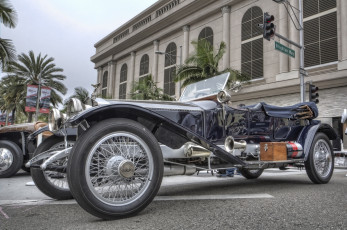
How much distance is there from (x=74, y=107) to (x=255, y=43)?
786 inches

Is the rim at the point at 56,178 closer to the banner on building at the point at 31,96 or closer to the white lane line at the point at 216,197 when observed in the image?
the white lane line at the point at 216,197

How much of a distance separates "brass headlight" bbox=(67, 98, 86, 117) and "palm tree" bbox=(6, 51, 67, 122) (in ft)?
85.3

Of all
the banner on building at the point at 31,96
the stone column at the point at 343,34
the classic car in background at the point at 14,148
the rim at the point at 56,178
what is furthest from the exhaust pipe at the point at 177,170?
the banner on building at the point at 31,96

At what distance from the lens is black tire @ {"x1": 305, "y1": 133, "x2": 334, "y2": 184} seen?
4805 millimetres

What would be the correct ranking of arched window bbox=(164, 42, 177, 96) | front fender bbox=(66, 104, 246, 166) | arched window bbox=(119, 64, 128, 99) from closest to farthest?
front fender bbox=(66, 104, 246, 166) < arched window bbox=(164, 42, 177, 96) < arched window bbox=(119, 64, 128, 99)

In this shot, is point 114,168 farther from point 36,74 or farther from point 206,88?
point 36,74

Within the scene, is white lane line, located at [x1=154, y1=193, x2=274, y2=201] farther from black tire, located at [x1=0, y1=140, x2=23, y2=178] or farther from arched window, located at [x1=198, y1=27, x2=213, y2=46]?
arched window, located at [x1=198, y1=27, x2=213, y2=46]

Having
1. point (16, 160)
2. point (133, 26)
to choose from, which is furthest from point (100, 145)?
point (133, 26)

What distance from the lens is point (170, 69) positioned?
1139 inches

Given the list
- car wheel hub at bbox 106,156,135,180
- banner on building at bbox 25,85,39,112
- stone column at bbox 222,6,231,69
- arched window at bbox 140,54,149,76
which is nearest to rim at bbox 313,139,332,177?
car wheel hub at bbox 106,156,135,180

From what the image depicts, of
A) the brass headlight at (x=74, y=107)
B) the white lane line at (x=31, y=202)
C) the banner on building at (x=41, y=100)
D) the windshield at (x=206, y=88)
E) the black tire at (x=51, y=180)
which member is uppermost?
the banner on building at (x=41, y=100)

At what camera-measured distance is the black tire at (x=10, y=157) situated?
6816 millimetres

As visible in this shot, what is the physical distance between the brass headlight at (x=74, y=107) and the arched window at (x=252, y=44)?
1913 cm

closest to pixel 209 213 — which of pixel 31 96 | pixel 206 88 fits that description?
pixel 206 88
